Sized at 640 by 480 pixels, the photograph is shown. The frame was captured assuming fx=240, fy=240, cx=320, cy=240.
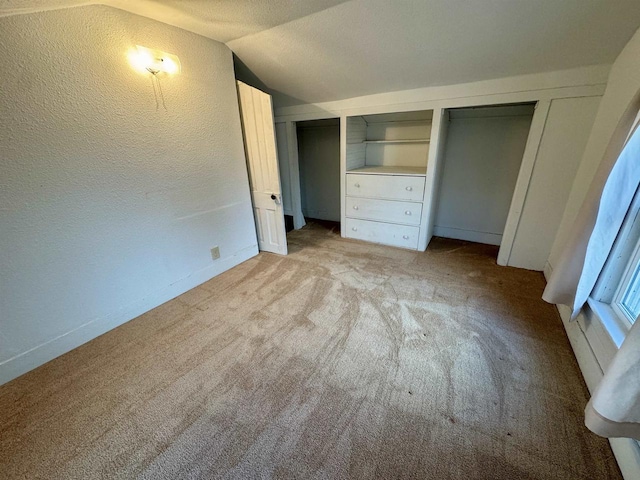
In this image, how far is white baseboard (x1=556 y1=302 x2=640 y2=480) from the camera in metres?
0.91

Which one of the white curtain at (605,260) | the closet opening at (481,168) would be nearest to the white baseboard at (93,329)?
the white curtain at (605,260)

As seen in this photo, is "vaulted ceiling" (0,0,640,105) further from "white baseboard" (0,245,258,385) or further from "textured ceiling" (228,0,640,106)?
"white baseboard" (0,245,258,385)

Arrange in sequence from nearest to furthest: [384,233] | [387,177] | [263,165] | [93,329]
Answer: [93,329] < [263,165] < [387,177] < [384,233]

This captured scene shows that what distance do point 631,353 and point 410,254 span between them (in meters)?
2.16

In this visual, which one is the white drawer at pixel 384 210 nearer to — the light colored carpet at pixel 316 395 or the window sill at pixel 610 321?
the light colored carpet at pixel 316 395

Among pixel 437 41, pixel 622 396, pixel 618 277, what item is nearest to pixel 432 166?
pixel 437 41

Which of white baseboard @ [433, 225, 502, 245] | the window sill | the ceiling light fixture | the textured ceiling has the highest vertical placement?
the textured ceiling

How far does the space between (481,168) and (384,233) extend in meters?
1.46

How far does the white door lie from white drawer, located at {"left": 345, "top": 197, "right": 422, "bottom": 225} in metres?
1.09

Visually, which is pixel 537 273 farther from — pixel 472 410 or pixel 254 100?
pixel 254 100

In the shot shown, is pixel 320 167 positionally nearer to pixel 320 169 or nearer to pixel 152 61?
pixel 320 169

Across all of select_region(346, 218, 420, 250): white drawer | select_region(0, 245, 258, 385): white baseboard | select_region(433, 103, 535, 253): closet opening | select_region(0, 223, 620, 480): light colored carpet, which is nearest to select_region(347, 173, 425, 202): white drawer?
select_region(346, 218, 420, 250): white drawer

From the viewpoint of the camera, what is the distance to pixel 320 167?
4.20 m

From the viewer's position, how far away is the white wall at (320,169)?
13.0ft
